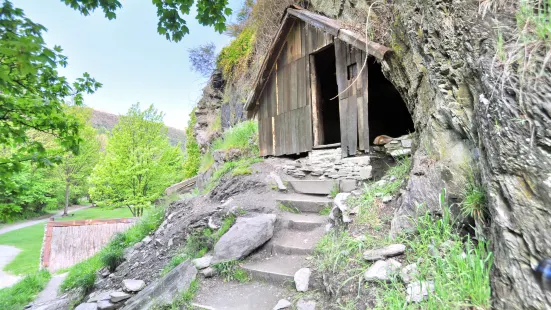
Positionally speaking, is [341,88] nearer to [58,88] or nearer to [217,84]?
[58,88]

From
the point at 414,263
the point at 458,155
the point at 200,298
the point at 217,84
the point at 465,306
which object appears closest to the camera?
the point at 465,306

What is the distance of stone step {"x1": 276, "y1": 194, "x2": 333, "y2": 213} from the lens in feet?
16.6

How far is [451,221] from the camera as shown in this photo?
2.56 m

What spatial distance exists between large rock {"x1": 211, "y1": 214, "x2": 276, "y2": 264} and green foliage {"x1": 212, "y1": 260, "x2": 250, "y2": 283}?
0.22 ft

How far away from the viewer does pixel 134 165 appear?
584 inches

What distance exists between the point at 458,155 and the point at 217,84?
43.5ft

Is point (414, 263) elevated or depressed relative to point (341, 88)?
depressed

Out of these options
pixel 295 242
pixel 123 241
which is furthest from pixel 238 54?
pixel 295 242

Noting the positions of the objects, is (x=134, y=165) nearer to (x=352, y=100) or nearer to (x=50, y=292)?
(x=50, y=292)

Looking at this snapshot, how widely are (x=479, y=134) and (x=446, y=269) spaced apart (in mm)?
1081

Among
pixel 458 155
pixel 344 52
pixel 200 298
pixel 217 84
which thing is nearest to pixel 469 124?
pixel 458 155

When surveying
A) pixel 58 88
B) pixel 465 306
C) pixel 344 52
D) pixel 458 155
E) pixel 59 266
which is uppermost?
pixel 344 52

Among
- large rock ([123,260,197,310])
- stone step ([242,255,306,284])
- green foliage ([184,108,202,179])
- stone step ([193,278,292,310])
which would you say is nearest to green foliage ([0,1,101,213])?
large rock ([123,260,197,310])

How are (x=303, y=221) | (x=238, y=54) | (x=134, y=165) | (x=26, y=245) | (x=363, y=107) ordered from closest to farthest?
(x=303, y=221)
(x=363, y=107)
(x=238, y=54)
(x=134, y=165)
(x=26, y=245)
